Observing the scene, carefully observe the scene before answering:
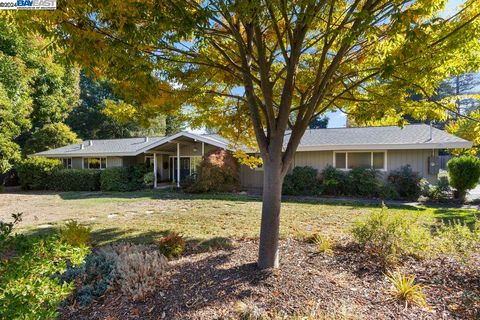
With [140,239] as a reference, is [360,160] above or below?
above

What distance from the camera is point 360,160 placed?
1410 cm

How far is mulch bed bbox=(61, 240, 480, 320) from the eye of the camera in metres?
2.94

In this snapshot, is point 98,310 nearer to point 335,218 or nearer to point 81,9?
point 81,9

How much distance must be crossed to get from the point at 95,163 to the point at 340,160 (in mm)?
16944

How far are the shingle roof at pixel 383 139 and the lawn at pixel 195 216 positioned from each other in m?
3.40

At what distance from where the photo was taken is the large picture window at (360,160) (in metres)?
13.7

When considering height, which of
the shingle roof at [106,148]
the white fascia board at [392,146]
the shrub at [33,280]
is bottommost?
the shrub at [33,280]

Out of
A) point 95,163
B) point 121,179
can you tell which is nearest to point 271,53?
point 121,179

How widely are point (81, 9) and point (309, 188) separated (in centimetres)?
1227

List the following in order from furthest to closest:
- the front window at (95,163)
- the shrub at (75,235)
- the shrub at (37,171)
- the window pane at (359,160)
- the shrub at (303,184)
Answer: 1. the front window at (95,163)
2. the shrub at (37,171)
3. the window pane at (359,160)
4. the shrub at (303,184)
5. the shrub at (75,235)

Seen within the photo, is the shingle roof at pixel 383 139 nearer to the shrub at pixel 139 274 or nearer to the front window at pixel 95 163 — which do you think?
the shrub at pixel 139 274

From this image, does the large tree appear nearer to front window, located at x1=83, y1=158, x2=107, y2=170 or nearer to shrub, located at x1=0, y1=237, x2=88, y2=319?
shrub, located at x1=0, y1=237, x2=88, y2=319

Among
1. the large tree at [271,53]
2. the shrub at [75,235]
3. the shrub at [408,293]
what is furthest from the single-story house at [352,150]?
the shrub at [408,293]

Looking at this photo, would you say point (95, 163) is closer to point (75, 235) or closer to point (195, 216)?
point (195, 216)
